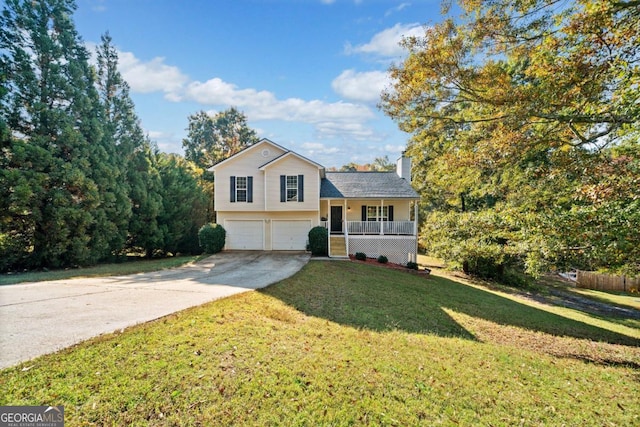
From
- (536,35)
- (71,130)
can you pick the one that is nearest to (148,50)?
(71,130)

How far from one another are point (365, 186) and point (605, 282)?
20.0 metres

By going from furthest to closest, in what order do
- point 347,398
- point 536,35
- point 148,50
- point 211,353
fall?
point 148,50
point 536,35
point 211,353
point 347,398

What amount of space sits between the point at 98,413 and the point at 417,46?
9.93 meters

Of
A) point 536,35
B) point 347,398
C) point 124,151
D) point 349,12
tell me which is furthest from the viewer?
point 124,151

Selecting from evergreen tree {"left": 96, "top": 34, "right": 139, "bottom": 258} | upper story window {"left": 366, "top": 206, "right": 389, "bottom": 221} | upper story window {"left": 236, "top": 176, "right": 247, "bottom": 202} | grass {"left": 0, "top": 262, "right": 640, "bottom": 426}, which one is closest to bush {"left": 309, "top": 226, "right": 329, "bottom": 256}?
upper story window {"left": 366, "top": 206, "right": 389, "bottom": 221}

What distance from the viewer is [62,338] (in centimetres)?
445

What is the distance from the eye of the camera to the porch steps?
16.6 meters

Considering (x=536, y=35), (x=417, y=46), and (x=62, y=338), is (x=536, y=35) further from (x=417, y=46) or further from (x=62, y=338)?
(x=62, y=338)

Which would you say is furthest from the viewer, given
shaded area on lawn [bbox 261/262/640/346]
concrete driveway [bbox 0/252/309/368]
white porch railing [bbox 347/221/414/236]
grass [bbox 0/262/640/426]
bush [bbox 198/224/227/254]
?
white porch railing [bbox 347/221/414/236]

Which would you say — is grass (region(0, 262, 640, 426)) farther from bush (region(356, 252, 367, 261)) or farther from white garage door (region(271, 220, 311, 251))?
white garage door (region(271, 220, 311, 251))

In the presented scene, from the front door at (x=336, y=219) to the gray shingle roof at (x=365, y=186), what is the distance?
149 cm

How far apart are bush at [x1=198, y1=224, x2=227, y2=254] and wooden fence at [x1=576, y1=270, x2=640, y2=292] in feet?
85.1

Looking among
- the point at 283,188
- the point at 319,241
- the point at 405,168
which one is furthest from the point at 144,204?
the point at 405,168
